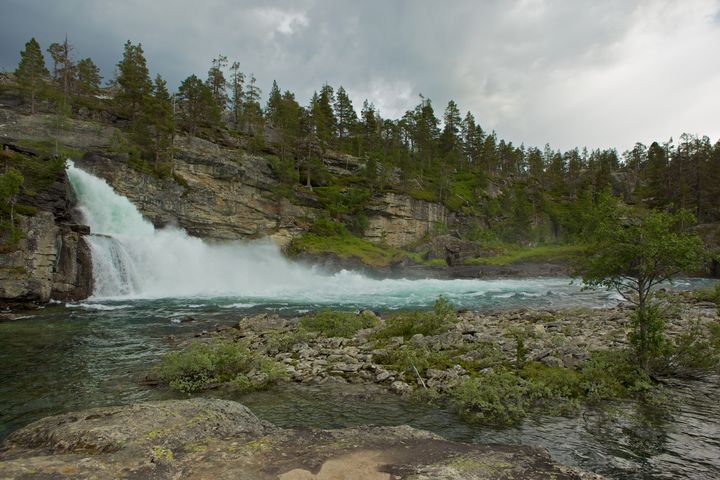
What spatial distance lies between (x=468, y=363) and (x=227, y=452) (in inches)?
335

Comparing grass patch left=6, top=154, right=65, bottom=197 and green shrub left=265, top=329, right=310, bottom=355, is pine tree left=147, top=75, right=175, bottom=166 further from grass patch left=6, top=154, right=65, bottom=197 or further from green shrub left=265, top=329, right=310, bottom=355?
green shrub left=265, top=329, right=310, bottom=355

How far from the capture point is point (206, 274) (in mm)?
44438

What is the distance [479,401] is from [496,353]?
12.7 feet

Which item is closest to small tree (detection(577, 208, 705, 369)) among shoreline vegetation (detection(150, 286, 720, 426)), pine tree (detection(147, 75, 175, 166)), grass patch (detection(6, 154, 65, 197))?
shoreline vegetation (detection(150, 286, 720, 426))

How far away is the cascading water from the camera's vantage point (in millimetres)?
33375

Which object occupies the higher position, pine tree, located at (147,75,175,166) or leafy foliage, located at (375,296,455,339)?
pine tree, located at (147,75,175,166)

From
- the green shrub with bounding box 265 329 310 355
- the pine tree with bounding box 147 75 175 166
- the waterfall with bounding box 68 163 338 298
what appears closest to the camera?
the green shrub with bounding box 265 329 310 355

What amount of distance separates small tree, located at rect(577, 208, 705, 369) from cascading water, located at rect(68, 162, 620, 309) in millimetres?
20193

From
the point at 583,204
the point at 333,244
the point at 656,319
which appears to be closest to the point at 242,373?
the point at 656,319

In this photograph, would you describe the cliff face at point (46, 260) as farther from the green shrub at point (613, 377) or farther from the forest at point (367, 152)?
the green shrub at point (613, 377)

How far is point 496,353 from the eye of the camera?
1243 cm

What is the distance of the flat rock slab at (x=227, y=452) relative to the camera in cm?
459

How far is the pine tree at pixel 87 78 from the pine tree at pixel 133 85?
18.7m

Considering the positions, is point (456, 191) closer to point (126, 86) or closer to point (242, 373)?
point (126, 86)
